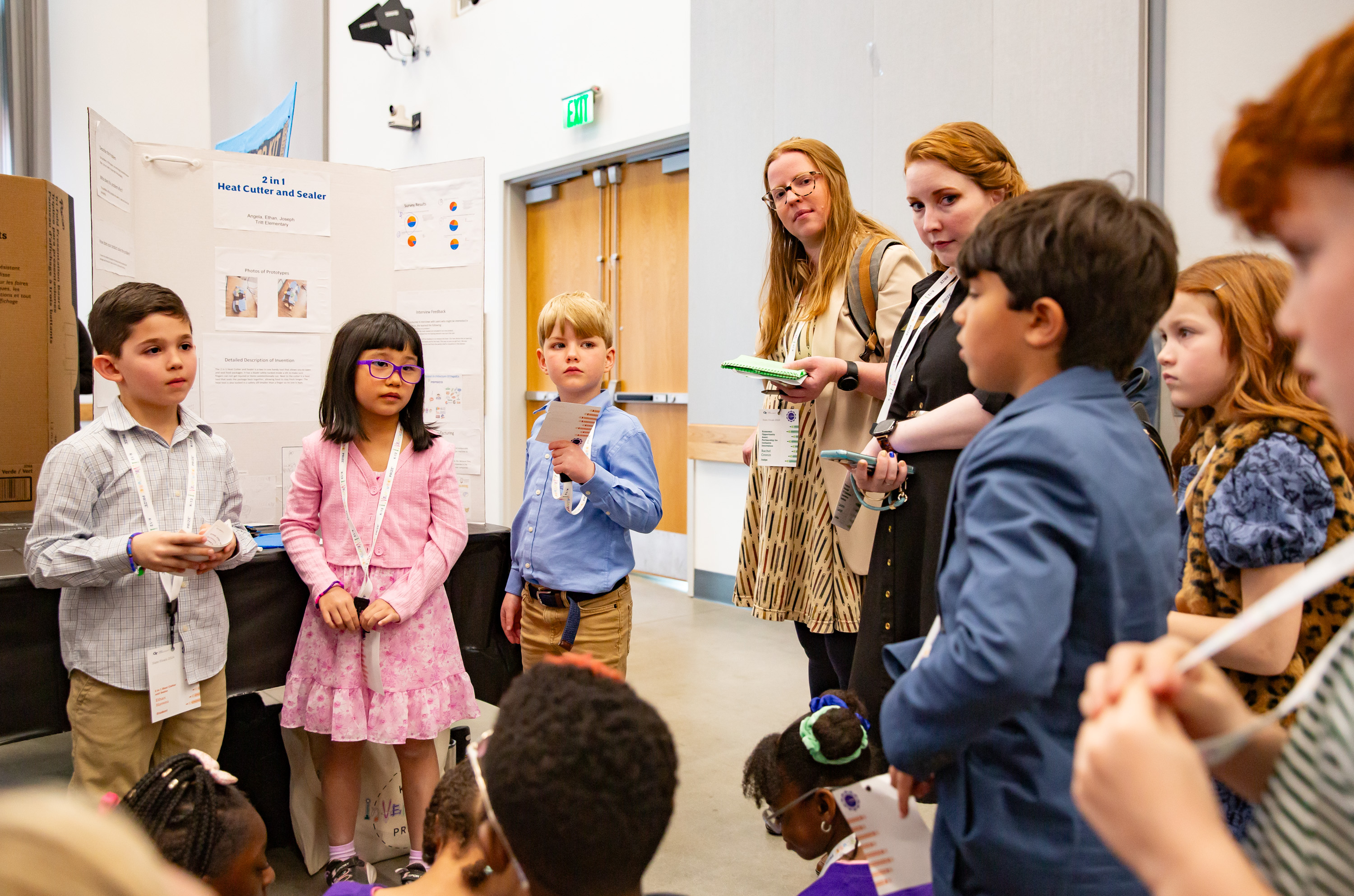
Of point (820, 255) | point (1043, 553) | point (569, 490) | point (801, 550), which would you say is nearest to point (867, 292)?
point (820, 255)

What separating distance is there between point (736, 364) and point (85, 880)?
151 centimetres

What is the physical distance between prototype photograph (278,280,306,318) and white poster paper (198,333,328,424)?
0.07 meters

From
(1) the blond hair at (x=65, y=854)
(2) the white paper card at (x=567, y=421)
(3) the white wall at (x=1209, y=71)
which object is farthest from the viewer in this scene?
(3) the white wall at (x=1209, y=71)

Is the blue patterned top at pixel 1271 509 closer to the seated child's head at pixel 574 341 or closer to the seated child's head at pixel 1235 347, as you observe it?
the seated child's head at pixel 1235 347

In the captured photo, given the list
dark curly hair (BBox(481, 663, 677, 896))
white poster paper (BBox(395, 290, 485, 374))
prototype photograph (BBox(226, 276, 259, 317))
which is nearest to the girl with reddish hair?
dark curly hair (BBox(481, 663, 677, 896))

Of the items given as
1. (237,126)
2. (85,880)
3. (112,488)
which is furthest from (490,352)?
(85,880)

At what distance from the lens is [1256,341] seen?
146 cm

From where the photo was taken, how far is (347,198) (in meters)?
2.87

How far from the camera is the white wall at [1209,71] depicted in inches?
99.1

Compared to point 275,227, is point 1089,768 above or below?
below

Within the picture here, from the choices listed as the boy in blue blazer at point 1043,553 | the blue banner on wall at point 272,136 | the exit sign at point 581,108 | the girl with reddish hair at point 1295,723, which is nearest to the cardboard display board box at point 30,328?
the blue banner on wall at point 272,136

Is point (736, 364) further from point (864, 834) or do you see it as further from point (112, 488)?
point (112, 488)

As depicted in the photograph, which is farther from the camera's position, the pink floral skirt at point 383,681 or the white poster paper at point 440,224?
the white poster paper at point 440,224

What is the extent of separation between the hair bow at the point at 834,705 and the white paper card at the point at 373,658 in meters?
0.98
